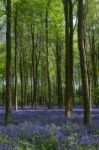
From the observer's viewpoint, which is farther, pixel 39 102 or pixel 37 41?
pixel 39 102

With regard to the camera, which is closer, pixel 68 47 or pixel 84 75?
pixel 84 75

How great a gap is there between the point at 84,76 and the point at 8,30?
225 inches

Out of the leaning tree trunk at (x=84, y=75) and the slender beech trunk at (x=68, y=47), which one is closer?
the leaning tree trunk at (x=84, y=75)

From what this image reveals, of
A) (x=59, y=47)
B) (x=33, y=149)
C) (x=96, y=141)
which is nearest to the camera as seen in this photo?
(x=33, y=149)

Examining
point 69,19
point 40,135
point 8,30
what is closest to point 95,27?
point 69,19

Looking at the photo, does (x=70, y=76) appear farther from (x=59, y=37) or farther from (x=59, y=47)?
(x=59, y=47)

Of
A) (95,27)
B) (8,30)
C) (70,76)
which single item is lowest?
(70,76)

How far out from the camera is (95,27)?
4712 cm

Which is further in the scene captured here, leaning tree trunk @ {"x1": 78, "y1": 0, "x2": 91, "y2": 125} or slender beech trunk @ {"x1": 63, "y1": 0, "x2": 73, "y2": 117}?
slender beech trunk @ {"x1": 63, "y1": 0, "x2": 73, "y2": 117}

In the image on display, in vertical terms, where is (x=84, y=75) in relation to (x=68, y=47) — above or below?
below

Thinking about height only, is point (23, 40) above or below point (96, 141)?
above

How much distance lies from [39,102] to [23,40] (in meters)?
23.9

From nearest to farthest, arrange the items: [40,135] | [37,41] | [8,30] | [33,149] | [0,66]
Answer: [33,149]
[40,135]
[8,30]
[37,41]
[0,66]

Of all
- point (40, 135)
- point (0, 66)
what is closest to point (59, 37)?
point (0, 66)
